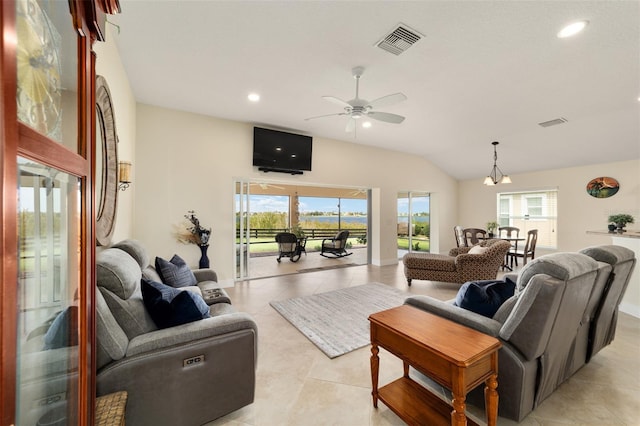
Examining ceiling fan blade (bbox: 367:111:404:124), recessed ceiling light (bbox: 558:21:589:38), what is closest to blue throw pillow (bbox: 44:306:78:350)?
ceiling fan blade (bbox: 367:111:404:124)

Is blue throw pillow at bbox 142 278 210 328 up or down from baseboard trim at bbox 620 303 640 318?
up

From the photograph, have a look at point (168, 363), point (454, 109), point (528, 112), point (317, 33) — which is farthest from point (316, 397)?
point (528, 112)

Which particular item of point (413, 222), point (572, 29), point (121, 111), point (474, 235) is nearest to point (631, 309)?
point (474, 235)

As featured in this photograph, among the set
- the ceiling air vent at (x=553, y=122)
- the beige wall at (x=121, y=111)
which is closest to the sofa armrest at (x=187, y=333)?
the beige wall at (x=121, y=111)

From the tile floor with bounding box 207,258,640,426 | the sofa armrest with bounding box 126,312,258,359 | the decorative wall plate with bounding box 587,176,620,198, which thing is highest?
the decorative wall plate with bounding box 587,176,620,198

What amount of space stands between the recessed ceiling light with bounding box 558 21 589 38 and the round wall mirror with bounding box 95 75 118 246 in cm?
401

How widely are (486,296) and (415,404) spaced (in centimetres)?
90

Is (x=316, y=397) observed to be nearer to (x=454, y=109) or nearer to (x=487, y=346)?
(x=487, y=346)

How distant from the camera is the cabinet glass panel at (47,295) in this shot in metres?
0.65

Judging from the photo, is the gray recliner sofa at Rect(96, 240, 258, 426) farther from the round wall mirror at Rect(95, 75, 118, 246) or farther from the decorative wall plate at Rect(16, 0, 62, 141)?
the decorative wall plate at Rect(16, 0, 62, 141)

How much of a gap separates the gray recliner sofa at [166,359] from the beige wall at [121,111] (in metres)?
1.70

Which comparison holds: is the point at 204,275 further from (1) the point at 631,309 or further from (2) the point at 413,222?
(2) the point at 413,222

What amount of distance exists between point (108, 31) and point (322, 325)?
12.5 feet

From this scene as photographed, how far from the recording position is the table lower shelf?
1560mm
